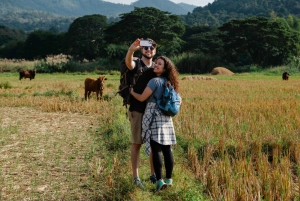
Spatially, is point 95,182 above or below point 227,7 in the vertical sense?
below

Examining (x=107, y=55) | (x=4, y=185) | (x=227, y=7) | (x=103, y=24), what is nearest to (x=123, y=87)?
(x=4, y=185)

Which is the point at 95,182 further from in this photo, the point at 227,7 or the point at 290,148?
the point at 227,7

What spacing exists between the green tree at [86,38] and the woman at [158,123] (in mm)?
50189

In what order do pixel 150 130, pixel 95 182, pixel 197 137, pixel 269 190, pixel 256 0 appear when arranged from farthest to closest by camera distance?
pixel 256 0, pixel 197 137, pixel 95 182, pixel 150 130, pixel 269 190

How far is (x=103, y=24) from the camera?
62438 mm

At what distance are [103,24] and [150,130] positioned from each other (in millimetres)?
60277

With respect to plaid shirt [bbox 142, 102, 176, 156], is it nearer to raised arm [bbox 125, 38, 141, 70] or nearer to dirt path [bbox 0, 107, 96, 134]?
raised arm [bbox 125, 38, 141, 70]

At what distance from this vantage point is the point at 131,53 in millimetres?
4191

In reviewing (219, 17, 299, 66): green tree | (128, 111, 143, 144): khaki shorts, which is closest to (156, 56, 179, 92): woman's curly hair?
(128, 111, 143, 144): khaki shorts

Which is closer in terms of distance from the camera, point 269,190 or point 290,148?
point 269,190

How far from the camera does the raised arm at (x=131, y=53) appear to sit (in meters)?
4.16

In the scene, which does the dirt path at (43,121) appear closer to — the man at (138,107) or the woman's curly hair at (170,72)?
the man at (138,107)

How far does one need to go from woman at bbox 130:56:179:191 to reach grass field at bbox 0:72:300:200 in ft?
1.06

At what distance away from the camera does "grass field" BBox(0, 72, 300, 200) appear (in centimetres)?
404
